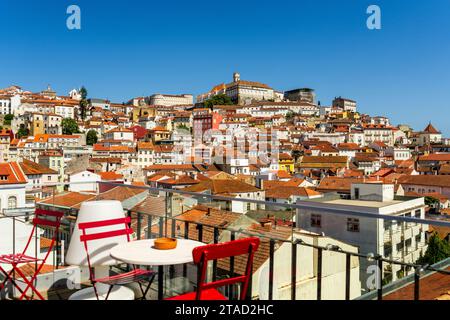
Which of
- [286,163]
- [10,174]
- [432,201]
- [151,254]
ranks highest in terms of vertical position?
[151,254]

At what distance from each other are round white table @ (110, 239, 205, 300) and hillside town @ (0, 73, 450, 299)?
0.64 meters

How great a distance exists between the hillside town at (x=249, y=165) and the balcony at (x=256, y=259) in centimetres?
2

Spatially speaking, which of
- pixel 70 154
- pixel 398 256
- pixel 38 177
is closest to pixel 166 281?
pixel 398 256

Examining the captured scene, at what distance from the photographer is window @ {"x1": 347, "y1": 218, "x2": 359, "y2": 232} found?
302 cm

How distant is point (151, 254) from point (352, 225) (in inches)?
58.4

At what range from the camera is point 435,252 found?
2.85 m

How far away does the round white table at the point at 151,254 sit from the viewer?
2.90 m

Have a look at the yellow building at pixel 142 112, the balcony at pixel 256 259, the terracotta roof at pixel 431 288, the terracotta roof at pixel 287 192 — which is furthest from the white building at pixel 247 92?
the terracotta roof at pixel 431 288

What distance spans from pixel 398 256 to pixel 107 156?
3161 inches

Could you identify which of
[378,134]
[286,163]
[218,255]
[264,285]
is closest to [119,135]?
[286,163]

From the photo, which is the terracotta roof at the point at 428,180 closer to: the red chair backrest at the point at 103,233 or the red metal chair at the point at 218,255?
the red chair backrest at the point at 103,233

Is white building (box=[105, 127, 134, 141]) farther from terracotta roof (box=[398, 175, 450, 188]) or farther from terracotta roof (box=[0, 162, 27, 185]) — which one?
terracotta roof (box=[0, 162, 27, 185])

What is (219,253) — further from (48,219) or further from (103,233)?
(48,219)

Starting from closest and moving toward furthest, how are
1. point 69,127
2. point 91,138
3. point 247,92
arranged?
point 91,138 < point 69,127 < point 247,92
